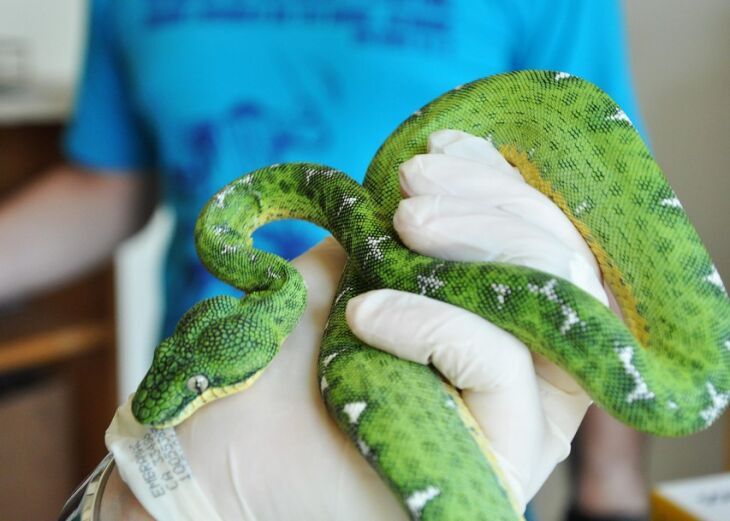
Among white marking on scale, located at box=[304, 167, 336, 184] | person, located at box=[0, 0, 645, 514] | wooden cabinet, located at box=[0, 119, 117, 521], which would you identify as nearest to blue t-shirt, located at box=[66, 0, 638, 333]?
person, located at box=[0, 0, 645, 514]

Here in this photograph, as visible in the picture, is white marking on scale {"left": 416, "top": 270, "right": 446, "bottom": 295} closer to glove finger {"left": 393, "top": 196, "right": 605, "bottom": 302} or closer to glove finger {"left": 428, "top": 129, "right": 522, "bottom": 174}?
glove finger {"left": 393, "top": 196, "right": 605, "bottom": 302}

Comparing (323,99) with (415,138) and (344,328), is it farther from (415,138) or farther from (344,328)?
(344,328)

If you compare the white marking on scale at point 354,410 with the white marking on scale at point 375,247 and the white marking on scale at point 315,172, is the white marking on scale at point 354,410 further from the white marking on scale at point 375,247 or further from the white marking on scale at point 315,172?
the white marking on scale at point 315,172

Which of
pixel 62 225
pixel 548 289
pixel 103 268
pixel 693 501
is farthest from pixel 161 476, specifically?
pixel 103 268

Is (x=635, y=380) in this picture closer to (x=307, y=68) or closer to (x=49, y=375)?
(x=307, y=68)

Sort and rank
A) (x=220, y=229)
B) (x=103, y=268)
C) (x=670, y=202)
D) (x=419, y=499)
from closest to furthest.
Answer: (x=419, y=499) < (x=670, y=202) < (x=220, y=229) < (x=103, y=268)

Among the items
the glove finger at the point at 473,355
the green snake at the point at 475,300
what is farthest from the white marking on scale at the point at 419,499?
the glove finger at the point at 473,355

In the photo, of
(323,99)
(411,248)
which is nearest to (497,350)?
(411,248)
